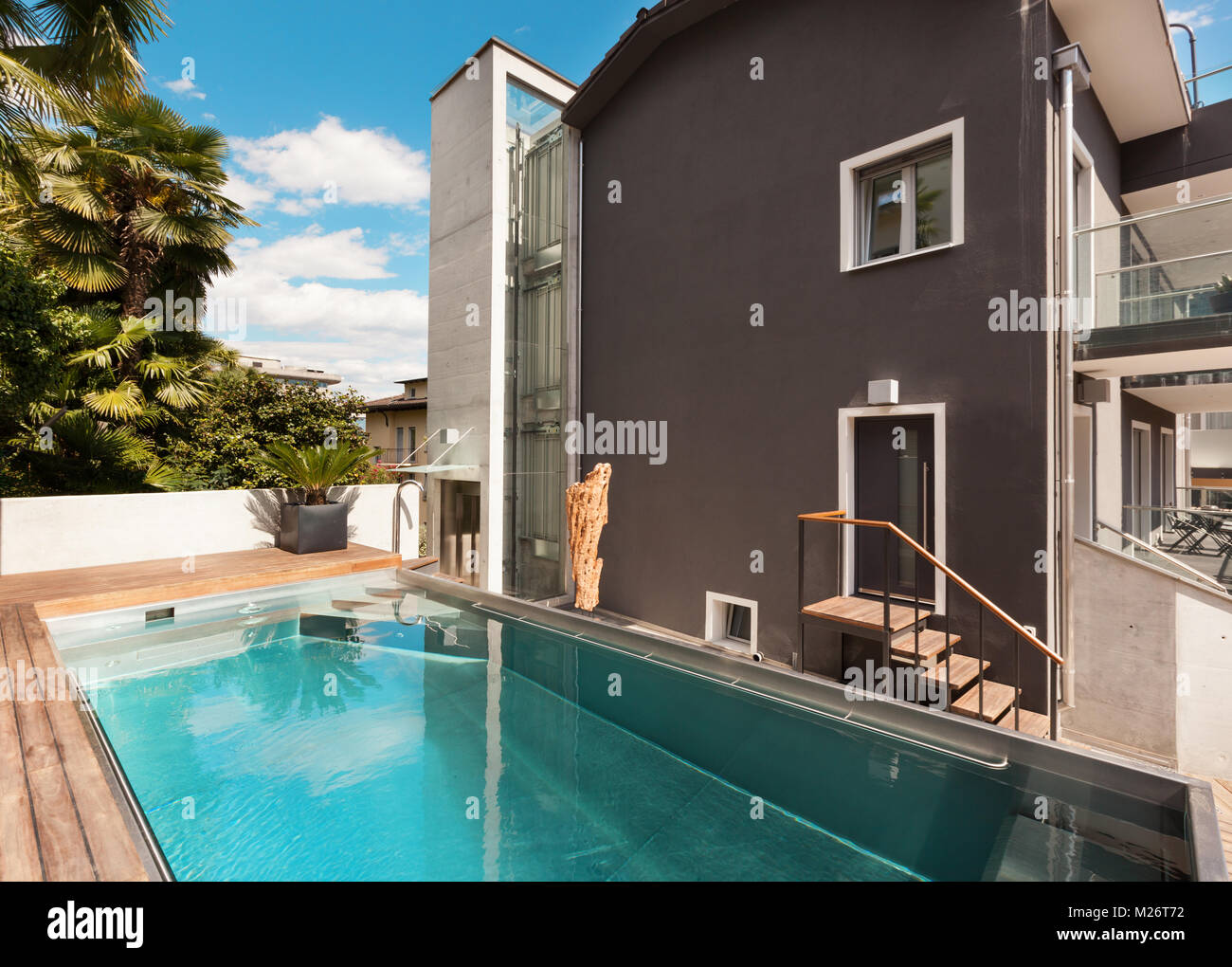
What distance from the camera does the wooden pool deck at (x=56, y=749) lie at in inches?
71.6

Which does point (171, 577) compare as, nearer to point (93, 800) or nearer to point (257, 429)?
point (257, 429)

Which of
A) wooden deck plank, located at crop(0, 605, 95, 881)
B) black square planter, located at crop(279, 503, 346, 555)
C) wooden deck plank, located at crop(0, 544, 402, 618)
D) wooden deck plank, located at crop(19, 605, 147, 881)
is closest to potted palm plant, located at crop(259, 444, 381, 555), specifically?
black square planter, located at crop(279, 503, 346, 555)

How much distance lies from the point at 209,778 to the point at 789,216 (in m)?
7.49

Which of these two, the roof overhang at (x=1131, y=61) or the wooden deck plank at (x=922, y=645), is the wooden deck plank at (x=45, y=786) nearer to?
the wooden deck plank at (x=922, y=645)

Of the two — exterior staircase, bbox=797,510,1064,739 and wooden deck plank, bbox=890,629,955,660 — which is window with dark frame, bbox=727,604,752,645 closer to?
Answer: exterior staircase, bbox=797,510,1064,739

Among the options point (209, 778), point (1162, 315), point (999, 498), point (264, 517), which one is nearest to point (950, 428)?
point (999, 498)

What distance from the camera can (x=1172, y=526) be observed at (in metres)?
6.03

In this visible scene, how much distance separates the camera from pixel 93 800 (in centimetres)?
214

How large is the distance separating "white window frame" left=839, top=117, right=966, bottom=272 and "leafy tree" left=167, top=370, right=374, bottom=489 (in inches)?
262

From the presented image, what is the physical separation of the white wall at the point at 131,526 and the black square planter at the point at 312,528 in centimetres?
43

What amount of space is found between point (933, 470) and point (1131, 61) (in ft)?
16.5

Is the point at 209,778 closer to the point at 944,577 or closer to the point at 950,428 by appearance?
the point at 944,577
